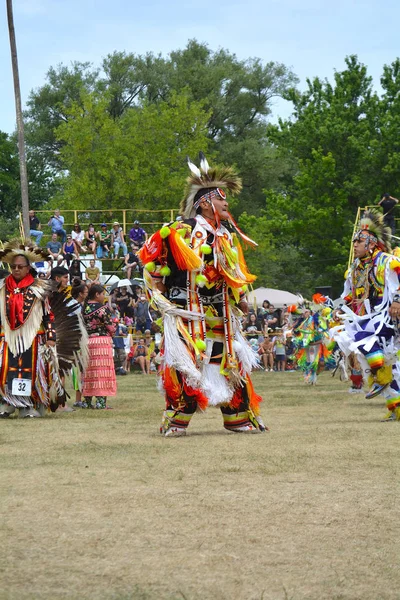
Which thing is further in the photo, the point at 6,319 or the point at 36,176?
the point at 36,176

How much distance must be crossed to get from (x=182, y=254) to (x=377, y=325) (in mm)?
2157

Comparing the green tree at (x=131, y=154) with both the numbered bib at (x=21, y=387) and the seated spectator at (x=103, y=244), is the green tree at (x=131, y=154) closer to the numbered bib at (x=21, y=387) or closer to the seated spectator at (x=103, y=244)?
the seated spectator at (x=103, y=244)

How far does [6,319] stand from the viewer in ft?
36.3

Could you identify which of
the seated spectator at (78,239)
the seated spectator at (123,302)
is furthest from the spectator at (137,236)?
the seated spectator at (123,302)

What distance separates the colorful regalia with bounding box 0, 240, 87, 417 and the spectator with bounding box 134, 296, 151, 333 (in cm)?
1145

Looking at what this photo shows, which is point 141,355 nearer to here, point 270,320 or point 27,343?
point 270,320

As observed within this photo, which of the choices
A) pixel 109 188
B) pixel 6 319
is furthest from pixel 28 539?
pixel 109 188

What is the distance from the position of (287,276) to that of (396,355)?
4026cm

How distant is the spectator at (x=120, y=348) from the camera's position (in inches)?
829

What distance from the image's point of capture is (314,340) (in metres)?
17.1

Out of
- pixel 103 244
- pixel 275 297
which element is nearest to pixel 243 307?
pixel 103 244

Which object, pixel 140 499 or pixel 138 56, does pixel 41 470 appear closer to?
pixel 140 499

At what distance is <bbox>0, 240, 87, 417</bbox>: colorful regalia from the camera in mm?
10992

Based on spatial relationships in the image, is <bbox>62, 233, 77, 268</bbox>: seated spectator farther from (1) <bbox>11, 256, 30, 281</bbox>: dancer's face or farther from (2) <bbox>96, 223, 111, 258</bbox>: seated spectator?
(1) <bbox>11, 256, 30, 281</bbox>: dancer's face
